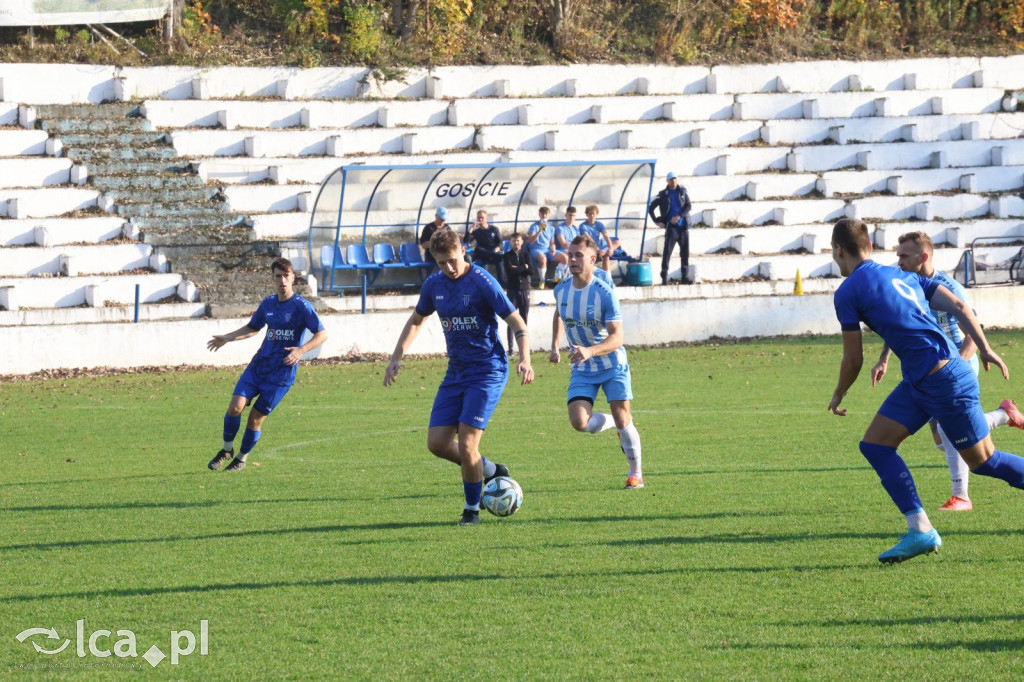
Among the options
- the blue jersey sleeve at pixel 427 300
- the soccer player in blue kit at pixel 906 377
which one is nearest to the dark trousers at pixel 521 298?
the blue jersey sleeve at pixel 427 300

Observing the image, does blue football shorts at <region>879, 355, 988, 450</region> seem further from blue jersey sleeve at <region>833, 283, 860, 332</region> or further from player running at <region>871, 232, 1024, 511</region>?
player running at <region>871, 232, 1024, 511</region>

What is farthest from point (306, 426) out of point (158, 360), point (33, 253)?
point (33, 253)

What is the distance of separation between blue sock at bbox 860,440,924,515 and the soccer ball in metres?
2.50

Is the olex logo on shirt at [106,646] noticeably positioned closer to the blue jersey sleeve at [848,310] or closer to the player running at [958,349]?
the blue jersey sleeve at [848,310]

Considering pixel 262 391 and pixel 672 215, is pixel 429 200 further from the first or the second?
pixel 262 391

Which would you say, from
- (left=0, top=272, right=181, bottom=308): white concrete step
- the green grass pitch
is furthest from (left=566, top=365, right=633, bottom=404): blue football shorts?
(left=0, top=272, right=181, bottom=308): white concrete step

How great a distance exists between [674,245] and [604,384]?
17.2 metres

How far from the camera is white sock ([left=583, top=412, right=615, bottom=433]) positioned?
1016 cm

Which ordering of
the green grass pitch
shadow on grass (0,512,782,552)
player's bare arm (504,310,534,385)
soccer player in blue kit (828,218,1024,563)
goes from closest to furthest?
the green grass pitch
soccer player in blue kit (828,218,1024,563)
shadow on grass (0,512,782,552)
player's bare arm (504,310,534,385)

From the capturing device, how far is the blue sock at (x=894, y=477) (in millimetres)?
6977

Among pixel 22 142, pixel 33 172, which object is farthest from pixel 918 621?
pixel 22 142

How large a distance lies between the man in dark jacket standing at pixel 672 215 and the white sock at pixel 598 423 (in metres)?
15.7

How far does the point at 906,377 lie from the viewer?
7.03 metres

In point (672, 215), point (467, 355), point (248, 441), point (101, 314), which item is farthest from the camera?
point (672, 215)
